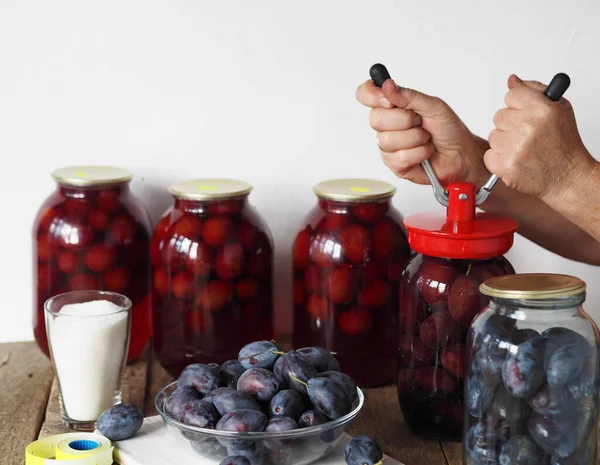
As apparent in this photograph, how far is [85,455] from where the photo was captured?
995 mm

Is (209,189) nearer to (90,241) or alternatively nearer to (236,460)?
(90,241)

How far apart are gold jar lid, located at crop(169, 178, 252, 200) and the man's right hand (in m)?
0.23

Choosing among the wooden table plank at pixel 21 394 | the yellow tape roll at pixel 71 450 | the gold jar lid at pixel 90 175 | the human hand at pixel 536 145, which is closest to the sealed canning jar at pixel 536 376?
the human hand at pixel 536 145

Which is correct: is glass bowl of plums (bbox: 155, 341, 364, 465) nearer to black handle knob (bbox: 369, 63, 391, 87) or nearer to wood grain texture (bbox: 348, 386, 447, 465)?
wood grain texture (bbox: 348, 386, 447, 465)

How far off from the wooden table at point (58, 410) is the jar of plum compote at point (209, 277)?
8cm

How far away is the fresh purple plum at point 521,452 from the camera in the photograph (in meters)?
0.90

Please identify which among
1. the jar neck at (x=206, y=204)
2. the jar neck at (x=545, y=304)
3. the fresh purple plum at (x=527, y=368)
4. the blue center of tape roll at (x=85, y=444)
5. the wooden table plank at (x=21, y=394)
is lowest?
the wooden table plank at (x=21, y=394)

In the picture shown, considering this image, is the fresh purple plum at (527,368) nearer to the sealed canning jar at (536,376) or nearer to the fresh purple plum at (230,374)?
the sealed canning jar at (536,376)

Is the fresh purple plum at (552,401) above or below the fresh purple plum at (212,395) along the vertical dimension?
above

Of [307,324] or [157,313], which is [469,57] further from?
[157,313]

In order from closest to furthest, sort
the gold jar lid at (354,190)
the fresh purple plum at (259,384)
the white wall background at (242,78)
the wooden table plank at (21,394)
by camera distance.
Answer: the fresh purple plum at (259,384) → the wooden table plank at (21,394) → the gold jar lid at (354,190) → the white wall background at (242,78)

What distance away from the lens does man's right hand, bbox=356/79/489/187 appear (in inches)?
45.9

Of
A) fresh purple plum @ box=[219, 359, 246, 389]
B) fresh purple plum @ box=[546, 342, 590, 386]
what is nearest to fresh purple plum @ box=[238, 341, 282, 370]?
fresh purple plum @ box=[219, 359, 246, 389]

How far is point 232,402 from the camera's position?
3.17 ft
